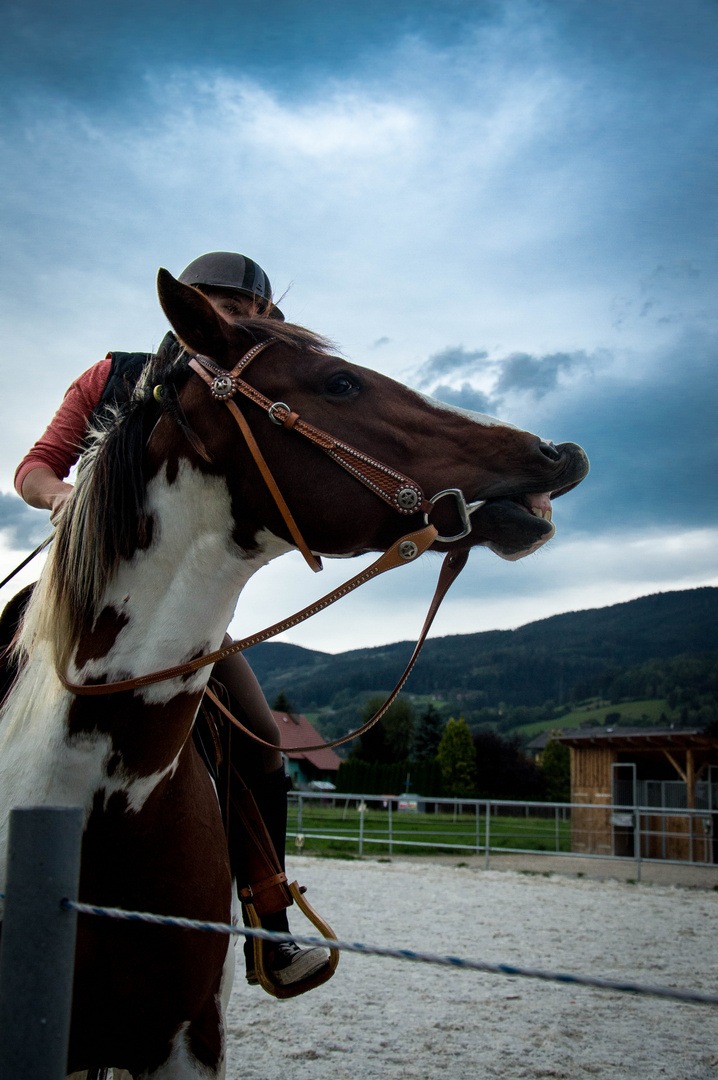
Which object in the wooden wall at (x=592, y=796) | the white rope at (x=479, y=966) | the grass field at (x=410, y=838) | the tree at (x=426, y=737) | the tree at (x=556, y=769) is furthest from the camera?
the tree at (x=426, y=737)

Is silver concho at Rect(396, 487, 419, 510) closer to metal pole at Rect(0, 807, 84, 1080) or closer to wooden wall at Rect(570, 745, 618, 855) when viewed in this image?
metal pole at Rect(0, 807, 84, 1080)

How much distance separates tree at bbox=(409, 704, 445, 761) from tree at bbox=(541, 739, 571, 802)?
920cm

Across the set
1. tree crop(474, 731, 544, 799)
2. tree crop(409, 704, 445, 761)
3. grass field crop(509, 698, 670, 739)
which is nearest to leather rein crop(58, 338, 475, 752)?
tree crop(474, 731, 544, 799)

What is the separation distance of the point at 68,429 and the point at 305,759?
188 feet

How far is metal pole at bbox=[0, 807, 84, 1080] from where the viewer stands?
115cm

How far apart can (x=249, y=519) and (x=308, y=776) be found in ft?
210

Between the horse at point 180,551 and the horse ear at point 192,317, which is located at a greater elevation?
the horse ear at point 192,317

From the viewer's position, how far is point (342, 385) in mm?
1841

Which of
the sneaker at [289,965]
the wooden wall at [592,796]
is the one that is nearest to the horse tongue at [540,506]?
the sneaker at [289,965]

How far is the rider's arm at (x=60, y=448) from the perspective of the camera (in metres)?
2.15

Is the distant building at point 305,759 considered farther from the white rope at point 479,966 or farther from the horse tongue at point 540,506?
the white rope at point 479,966

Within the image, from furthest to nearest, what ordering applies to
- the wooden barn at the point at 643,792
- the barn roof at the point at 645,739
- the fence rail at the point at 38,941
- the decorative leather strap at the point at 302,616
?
the wooden barn at the point at 643,792 < the barn roof at the point at 645,739 < the decorative leather strap at the point at 302,616 < the fence rail at the point at 38,941

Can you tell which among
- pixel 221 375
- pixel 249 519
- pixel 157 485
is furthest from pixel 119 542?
pixel 221 375

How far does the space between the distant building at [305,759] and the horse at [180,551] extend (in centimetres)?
4085
